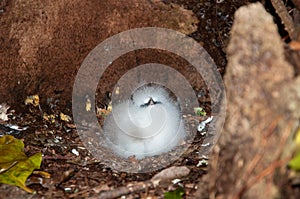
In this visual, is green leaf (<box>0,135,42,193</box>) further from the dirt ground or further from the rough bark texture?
the rough bark texture

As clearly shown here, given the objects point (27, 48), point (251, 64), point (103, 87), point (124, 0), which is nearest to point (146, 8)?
point (124, 0)

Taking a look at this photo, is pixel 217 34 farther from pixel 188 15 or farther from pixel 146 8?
pixel 146 8

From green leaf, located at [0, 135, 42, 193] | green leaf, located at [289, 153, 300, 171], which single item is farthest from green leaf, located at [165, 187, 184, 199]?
green leaf, located at [289, 153, 300, 171]

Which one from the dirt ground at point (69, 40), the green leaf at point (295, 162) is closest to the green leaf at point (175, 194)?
the green leaf at point (295, 162)

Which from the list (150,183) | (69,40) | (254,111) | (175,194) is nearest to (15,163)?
(150,183)

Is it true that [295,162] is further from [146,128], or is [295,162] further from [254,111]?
[146,128]

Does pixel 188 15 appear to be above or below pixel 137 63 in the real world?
above
